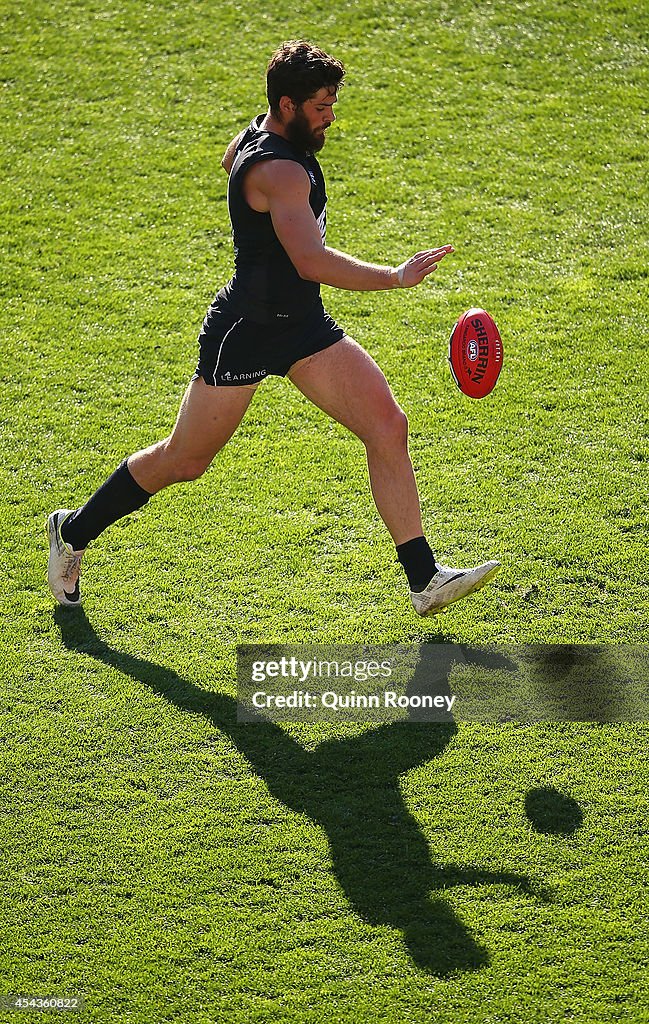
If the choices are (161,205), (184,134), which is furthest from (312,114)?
(184,134)

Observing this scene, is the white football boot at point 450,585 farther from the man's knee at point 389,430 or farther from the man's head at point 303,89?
the man's head at point 303,89

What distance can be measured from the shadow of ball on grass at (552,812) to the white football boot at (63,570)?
2.12 m

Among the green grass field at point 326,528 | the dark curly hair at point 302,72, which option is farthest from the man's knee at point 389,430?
the dark curly hair at point 302,72

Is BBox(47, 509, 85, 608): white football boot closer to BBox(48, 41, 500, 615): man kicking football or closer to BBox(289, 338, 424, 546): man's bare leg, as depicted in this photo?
BBox(48, 41, 500, 615): man kicking football

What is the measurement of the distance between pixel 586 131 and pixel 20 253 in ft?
12.1

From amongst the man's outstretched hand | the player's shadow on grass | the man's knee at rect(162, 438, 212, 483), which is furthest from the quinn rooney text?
the man's outstretched hand

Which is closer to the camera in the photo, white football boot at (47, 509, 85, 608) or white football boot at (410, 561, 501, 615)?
white football boot at (410, 561, 501, 615)

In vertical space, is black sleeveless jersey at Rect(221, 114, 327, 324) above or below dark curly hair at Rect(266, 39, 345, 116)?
below

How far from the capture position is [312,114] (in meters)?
4.57

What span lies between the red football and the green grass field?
2.43ft

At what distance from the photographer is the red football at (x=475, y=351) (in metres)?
5.11

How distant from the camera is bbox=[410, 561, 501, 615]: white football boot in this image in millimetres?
4930

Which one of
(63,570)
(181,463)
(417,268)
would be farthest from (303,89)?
(63,570)

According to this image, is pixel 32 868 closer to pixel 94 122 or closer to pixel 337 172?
pixel 337 172
